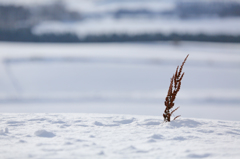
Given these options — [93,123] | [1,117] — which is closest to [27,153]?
[93,123]

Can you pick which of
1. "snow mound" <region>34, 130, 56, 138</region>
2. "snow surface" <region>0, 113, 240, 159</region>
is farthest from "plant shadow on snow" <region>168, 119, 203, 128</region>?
"snow mound" <region>34, 130, 56, 138</region>

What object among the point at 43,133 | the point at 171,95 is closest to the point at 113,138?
the point at 43,133

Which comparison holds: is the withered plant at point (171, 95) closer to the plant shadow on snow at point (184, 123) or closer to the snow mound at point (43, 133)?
the plant shadow on snow at point (184, 123)

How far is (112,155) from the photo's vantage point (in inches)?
59.9

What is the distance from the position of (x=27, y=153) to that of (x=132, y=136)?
78cm

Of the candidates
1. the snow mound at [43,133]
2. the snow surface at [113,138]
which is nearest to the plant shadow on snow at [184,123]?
the snow surface at [113,138]

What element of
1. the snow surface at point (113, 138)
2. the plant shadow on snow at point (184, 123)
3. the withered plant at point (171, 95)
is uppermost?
the withered plant at point (171, 95)

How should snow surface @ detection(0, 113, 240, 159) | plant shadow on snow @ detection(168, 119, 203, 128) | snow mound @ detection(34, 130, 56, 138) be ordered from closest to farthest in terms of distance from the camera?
snow surface @ detection(0, 113, 240, 159)
snow mound @ detection(34, 130, 56, 138)
plant shadow on snow @ detection(168, 119, 203, 128)

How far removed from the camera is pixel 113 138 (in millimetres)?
1883

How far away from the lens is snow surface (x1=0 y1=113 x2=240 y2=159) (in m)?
1.57

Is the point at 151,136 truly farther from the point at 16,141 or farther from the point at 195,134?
the point at 16,141

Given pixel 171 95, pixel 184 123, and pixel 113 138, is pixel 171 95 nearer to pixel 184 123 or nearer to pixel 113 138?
pixel 184 123

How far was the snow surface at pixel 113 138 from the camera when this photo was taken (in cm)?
157

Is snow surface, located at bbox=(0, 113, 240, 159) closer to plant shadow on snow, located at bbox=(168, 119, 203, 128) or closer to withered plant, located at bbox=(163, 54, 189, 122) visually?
plant shadow on snow, located at bbox=(168, 119, 203, 128)
